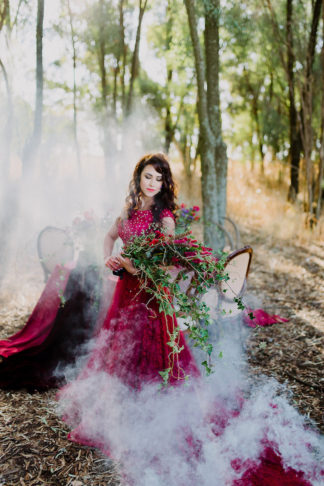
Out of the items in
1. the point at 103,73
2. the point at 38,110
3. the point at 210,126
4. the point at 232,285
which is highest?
the point at 103,73

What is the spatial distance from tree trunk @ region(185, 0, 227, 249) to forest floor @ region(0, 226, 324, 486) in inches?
47.3

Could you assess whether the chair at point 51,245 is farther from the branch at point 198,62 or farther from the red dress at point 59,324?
the branch at point 198,62

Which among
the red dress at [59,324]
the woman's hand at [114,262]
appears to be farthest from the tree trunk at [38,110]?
the woman's hand at [114,262]

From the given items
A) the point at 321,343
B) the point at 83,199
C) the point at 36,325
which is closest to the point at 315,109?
the point at 83,199

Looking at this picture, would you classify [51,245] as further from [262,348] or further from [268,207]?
[268,207]

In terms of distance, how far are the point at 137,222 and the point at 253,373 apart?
1.60 m

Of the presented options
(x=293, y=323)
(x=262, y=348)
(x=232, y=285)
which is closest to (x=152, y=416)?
(x=232, y=285)

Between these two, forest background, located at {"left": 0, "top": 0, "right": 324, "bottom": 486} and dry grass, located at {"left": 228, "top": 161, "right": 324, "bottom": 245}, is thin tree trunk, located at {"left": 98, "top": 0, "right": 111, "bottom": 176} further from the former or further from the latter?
dry grass, located at {"left": 228, "top": 161, "right": 324, "bottom": 245}

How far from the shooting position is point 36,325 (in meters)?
3.49

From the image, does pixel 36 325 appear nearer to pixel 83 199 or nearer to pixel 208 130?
pixel 208 130

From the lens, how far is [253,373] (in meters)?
3.01

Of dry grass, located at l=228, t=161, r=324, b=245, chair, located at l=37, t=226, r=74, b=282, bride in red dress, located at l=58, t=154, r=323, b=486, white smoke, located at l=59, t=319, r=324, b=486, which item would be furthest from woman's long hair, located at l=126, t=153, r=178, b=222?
dry grass, located at l=228, t=161, r=324, b=245

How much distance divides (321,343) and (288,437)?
1.50m

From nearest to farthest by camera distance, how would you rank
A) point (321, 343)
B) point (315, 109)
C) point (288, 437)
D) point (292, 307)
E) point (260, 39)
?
point (288, 437) < point (321, 343) < point (292, 307) < point (260, 39) < point (315, 109)
